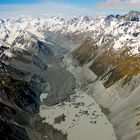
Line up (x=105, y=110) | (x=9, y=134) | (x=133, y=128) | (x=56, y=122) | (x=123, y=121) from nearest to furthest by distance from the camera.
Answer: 1. (x=9, y=134)
2. (x=133, y=128)
3. (x=123, y=121)
4. (x=56, y=122)
5. (x=105, y=110)

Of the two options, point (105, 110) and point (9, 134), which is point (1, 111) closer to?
point (9, 134)

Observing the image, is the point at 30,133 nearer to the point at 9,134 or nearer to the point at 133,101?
the point at 9,134

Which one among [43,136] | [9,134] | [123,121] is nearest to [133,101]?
[123,121]

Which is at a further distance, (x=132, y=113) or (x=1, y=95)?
(x=1, y=95)

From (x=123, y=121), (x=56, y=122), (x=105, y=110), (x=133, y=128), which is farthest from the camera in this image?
(x=105, y=110)

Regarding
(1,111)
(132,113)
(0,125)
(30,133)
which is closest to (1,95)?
(1,111)

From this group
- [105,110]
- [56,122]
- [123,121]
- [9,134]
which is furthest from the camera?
[105,110]

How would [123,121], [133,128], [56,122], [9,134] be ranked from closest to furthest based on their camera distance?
[9,134]
[133,128]
[123,121]
[56,122]

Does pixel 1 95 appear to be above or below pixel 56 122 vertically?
above

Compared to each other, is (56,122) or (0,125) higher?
(0,125)
